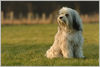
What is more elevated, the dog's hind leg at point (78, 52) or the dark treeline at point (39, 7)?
the dark treeline at point (39, 7)

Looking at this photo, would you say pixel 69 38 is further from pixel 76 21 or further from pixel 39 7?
pixel 39 7

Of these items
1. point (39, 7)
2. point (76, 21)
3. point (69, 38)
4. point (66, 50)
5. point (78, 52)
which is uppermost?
point (39, 7)

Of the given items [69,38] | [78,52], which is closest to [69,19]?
[69,38]

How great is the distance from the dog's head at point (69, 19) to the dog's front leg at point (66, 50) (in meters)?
0.51

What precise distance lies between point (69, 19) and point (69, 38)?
606mm

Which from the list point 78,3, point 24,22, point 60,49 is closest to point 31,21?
point 24,22

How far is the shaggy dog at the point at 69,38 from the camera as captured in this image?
370 inches

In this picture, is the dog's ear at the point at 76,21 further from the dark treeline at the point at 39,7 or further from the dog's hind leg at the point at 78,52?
the dark treeline at the point at 39,7

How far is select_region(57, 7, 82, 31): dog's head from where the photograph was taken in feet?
29.8

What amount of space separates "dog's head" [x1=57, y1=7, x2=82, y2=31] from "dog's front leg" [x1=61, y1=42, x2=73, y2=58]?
1.68ft

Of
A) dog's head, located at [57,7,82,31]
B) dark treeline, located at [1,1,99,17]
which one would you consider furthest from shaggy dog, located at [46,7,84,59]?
dark treeline, located at [1,1,99,17]

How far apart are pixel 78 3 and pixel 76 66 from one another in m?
42.0

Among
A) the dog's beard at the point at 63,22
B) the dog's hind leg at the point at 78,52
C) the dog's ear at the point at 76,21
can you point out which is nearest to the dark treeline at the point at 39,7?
the dog's hind leg at the point at 78,52

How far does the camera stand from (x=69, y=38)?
9578 millimetres
